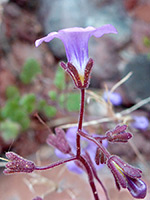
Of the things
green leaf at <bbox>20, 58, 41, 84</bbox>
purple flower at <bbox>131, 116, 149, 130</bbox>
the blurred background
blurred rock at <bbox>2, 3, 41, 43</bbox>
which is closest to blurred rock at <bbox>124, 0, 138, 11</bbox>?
the blurred background

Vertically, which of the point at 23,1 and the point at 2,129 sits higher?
the point at 23,1

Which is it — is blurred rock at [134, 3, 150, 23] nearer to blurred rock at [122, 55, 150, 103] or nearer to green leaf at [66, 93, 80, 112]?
blurred rock at [122, 55, 150, 103]

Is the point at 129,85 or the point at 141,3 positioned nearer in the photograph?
the point at 129,85

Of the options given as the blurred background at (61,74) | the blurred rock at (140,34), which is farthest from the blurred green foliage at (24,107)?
the blurred rock at (140,34)

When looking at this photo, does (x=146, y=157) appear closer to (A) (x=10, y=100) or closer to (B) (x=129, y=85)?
(B) (x=129, y=85)

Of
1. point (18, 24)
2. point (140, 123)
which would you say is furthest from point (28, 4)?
point (140, 123)

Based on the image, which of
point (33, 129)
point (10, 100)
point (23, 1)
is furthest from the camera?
point (23, 1)

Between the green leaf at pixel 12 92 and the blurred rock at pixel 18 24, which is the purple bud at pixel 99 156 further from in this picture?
the blurred rock at pixel 18 24

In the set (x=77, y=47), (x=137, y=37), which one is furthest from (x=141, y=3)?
(x=77, y=47)
